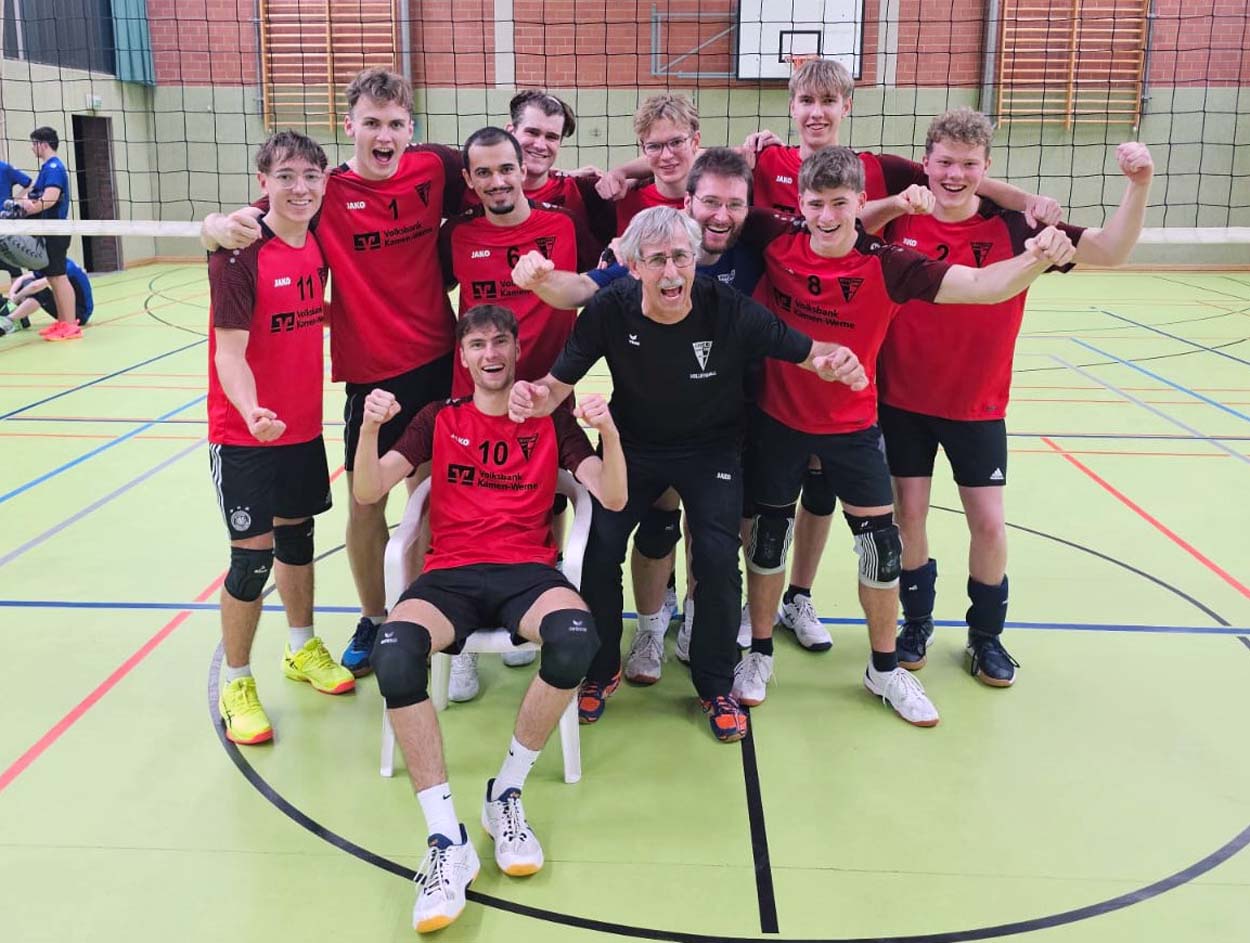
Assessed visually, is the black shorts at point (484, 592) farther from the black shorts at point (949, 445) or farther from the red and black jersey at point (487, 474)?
the black shorts at point (949, 445)

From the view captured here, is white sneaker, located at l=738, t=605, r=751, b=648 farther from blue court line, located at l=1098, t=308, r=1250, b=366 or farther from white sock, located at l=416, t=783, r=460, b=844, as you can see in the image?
blue court line, located at l=1098, t=308, r=1250, b=366

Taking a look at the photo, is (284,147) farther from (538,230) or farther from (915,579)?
(915,579)

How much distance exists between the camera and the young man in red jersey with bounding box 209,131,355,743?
319cm

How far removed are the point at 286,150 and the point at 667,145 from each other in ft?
3.95

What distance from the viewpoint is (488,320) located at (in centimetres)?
→ 322

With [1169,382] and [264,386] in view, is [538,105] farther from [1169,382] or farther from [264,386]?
[1169,382]

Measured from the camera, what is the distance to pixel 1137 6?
14461 millimetres

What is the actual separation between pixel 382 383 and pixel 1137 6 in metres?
14.4

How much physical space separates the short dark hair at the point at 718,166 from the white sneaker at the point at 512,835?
1.85m

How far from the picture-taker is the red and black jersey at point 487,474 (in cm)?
325

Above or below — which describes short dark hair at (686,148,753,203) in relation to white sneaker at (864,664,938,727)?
above

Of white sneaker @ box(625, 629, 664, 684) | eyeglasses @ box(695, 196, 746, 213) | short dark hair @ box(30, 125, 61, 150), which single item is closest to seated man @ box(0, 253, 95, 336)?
short dark hair @ box(30, 125, 61, 150)

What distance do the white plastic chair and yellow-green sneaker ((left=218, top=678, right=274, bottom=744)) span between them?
14.5 inches

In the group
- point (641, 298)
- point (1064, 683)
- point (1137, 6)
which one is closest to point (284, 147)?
point (641, 298)
